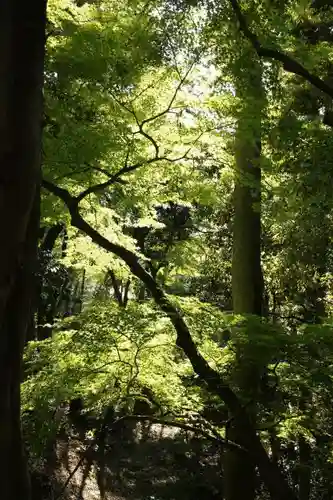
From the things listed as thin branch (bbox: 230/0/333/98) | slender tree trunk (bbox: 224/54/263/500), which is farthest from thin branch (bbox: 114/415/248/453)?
thin branch (bbox: 230/0/333/98)

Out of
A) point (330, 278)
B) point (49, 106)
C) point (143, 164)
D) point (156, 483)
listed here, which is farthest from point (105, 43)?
point (156, 483)

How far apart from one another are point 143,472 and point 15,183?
11.6 m

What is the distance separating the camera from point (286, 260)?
385 inches

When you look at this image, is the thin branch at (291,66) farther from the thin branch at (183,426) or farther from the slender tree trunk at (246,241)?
the thin branch at (183,426)

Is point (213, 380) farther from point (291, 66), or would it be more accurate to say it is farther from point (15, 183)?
point (15, 183)

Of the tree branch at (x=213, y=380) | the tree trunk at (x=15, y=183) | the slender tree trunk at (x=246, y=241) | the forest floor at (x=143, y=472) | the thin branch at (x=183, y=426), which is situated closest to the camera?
the tree trunk at (x=15, y=183)

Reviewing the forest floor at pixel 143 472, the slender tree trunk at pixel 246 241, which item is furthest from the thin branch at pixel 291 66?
the forest floor at pixel 143 472

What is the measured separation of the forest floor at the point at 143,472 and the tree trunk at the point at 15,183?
23.1 ft

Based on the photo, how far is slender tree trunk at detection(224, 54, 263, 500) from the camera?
5367mm

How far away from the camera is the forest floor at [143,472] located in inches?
435

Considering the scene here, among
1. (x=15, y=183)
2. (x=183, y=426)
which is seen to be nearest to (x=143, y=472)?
(x=183, y=426)

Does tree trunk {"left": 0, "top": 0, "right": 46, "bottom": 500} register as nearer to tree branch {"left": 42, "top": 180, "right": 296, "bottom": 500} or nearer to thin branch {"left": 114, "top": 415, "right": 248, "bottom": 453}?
thin branch {"left": 114, "top": 415, "right": 248, "bottom": 453}

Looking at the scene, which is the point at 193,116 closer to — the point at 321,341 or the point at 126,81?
the point at 126,81

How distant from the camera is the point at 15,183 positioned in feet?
9.30
